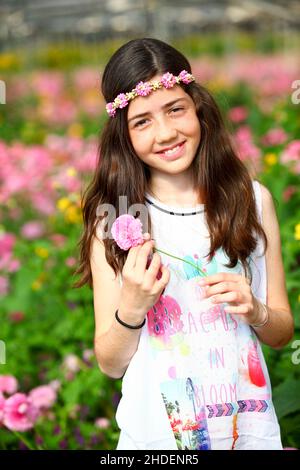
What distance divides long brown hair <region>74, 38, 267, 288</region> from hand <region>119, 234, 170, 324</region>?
0.38 ft

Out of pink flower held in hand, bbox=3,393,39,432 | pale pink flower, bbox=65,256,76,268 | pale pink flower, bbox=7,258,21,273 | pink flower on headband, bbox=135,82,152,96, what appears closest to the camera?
pink flower on headband, bbox=135,82,152,96

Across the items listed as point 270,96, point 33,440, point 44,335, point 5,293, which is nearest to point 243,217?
point 33,440

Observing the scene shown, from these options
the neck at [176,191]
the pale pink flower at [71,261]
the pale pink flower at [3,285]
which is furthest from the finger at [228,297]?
the pale pink flower at [3,285]

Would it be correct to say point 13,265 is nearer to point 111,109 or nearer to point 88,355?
point 88,355

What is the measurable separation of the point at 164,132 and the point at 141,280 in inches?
10.6

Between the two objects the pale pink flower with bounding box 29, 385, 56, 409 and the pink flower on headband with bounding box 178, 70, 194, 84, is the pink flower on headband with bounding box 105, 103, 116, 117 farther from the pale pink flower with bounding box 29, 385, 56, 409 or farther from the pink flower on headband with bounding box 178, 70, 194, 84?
the pale pink flower with bounding box 29, 385, 56, 409

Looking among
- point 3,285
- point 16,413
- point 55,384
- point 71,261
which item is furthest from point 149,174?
point 3,285

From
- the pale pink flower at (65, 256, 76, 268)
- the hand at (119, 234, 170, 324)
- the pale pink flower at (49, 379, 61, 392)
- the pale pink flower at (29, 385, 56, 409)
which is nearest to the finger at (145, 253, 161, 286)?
the hand at (119, 234, 170, 324)

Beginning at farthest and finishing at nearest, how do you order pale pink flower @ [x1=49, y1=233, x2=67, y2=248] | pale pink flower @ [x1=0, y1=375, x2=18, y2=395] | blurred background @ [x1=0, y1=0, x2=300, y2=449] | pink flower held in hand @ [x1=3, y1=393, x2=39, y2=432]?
pale pink flower @ [x1=49, y1=233, x2=67, y2=248] < blurred background @ [x1=0, y1=0, x2=300, y2=449] < pale pink flower @ [x1=0, y1=375, x2=18, y2=395] < pink flower held in hand @ [x1=3, y1=393, x2=39, y2=432]

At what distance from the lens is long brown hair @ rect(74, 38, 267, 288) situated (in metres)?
1.37

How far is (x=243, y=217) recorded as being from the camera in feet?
4.60

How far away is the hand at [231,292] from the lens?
1.23 metres

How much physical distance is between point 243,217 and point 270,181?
5.67 feet

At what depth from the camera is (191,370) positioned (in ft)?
4.37
